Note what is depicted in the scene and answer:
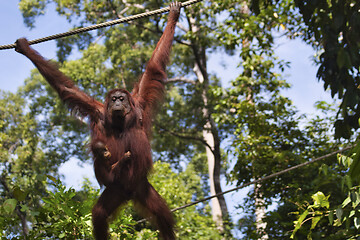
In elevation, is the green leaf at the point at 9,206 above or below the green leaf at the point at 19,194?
below

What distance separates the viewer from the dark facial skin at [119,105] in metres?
3.57

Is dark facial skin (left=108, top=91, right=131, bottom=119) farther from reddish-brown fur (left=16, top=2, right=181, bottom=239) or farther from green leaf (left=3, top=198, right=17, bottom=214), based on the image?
green leaf (left=3, top=198, right=17, bottom=214)

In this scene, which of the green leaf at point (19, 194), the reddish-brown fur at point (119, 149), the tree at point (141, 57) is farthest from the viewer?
the tree at point (141, 57)

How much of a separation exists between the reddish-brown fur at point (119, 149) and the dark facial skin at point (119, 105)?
0.04 metres

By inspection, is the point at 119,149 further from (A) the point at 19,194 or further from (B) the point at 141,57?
(B) the point at 141,57

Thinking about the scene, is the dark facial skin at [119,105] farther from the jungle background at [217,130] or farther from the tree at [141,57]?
the tree at [141,57]

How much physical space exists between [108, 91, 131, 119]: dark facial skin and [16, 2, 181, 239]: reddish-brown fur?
0.04 metres

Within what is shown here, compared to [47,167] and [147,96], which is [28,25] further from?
[147,96]

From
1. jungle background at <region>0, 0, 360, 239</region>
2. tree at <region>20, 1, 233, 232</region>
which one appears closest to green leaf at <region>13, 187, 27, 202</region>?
jungle background at <region>0, 0, 360, 239</region>

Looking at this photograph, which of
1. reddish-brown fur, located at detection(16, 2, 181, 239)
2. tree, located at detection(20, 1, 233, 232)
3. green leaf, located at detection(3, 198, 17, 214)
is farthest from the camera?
tree, located at detection(20, 1, 233, 232)

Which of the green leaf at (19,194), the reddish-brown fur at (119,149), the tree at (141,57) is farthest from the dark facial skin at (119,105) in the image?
the tree at (141,57)

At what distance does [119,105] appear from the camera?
11.7 ft

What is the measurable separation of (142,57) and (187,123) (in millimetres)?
3709

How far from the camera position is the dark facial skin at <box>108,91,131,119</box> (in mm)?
3574
